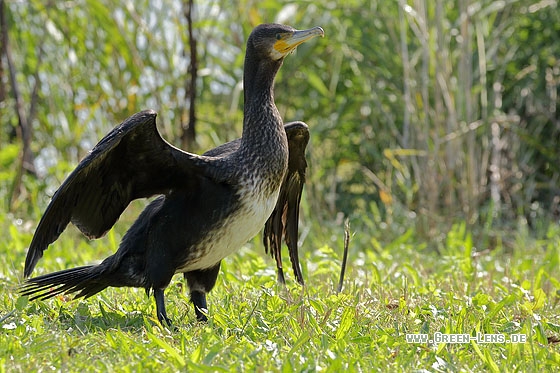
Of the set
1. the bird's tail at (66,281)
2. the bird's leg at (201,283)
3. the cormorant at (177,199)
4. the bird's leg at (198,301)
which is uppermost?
the cormorant at (177,199)

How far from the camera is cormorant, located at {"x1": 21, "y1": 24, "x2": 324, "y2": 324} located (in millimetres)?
3768

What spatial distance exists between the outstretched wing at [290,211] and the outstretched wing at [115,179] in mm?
802

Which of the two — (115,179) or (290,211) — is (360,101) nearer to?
(290,211)

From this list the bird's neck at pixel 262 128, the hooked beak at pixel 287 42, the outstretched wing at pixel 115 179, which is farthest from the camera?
the hooked beak at pixel 287 42

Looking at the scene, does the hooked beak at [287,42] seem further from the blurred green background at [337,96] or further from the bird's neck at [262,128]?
the blurred green background at [337,96]

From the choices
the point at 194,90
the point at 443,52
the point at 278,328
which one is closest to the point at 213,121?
the point at 194,90

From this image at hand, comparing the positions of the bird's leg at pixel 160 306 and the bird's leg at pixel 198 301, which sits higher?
the bird's leg at pixel 160 306

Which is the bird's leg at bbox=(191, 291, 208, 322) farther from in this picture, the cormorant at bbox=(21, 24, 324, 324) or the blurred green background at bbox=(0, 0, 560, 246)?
the blurred green background at bbox=(0, 0, 560, 246)

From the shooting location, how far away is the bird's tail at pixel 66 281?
3990mm

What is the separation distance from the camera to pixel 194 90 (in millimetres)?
6688

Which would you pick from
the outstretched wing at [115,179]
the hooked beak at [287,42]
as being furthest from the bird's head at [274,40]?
the outstretched wing at [115,179]

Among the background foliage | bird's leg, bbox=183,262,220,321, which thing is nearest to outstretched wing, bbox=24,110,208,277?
bird's leg, bbox=183,262,220,321

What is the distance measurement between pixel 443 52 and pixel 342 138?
1608 millimetres

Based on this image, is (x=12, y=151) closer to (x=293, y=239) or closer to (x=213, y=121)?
(x=213, y=121)
